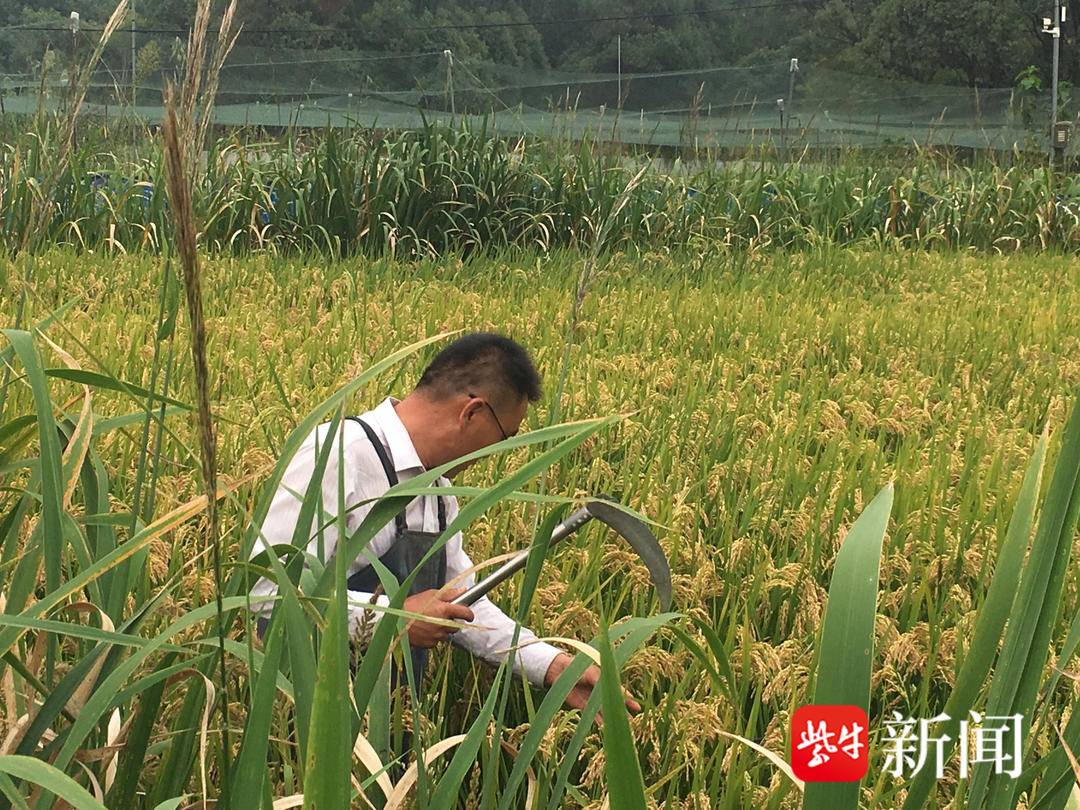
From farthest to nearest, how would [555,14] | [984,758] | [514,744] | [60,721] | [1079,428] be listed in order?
[555,14] < [514,744] < [60,721] < [984,758] < [1079,428]

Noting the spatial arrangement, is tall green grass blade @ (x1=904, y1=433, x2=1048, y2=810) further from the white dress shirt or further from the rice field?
the white dress shirt

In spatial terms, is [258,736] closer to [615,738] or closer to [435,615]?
[615,738]

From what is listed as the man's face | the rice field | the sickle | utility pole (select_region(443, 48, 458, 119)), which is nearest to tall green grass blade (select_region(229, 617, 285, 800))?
the rice field

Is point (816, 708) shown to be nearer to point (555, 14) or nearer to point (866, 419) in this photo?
point (866, 419)

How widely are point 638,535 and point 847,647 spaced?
31 centimetres

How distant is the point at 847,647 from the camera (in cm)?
83

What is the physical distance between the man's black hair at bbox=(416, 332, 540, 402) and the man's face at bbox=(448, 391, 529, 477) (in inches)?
0.5

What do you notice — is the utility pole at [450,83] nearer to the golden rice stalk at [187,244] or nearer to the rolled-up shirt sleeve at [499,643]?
the rolled-up shirt sleeve at [499,643]

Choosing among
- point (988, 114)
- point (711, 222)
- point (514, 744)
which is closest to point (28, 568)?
point (514, 744)

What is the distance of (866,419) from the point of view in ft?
9.89

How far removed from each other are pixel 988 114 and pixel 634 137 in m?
4.31

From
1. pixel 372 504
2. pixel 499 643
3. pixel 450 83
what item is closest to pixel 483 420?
pixel 372 504
